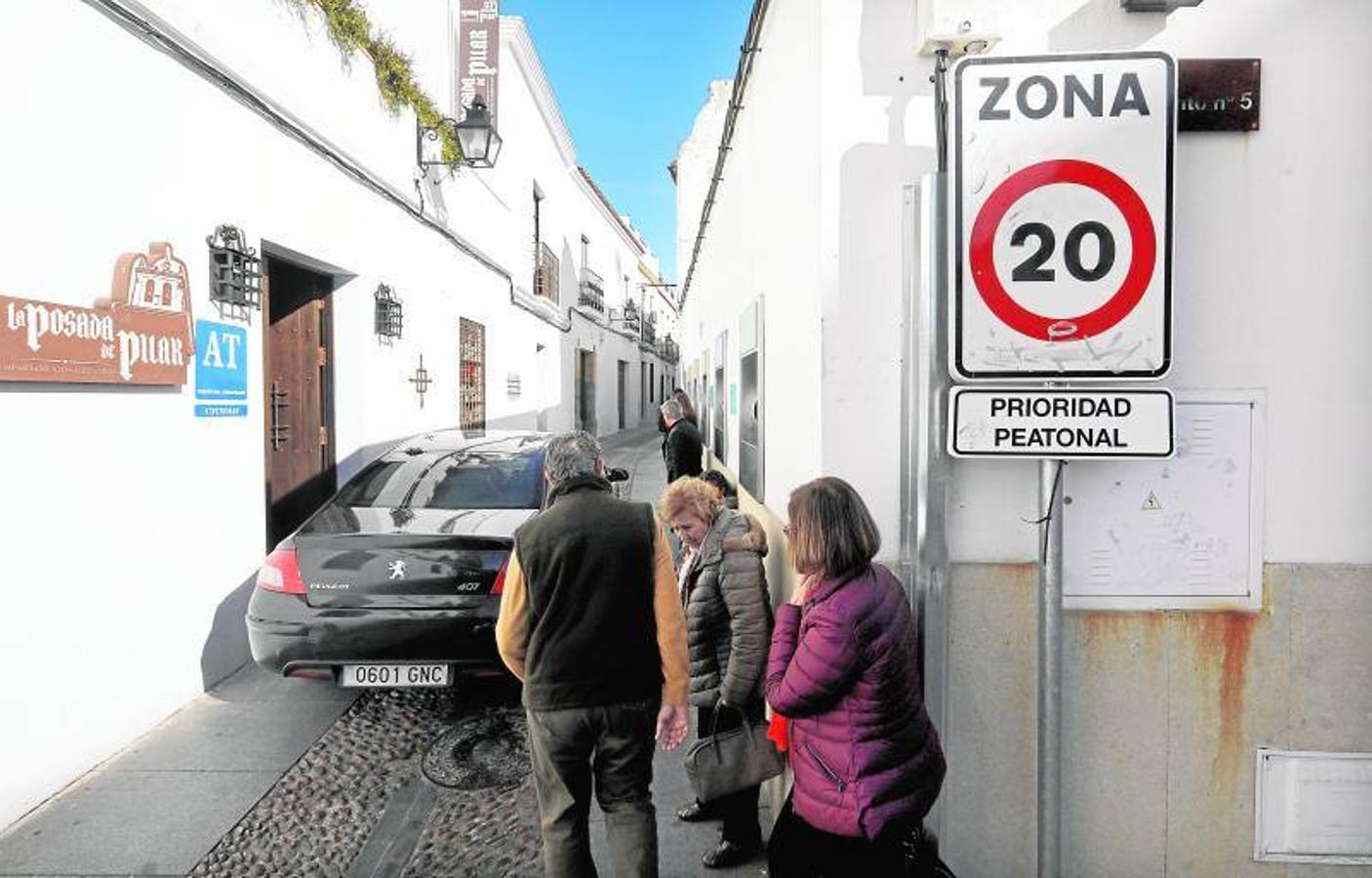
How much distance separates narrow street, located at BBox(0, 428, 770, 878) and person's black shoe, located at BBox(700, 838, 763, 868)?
0.03 metres

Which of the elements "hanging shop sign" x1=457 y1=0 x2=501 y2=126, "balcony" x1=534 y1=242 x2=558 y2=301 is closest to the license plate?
"hanging shop sign" x1=457 y1=0 x2=501 y2=126

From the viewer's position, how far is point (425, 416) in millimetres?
9227

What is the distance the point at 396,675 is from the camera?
409cm

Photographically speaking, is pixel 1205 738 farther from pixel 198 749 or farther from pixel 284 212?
pixel 284 212

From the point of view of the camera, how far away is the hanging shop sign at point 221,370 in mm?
4852

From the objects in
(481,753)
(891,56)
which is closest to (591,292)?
(481,753)

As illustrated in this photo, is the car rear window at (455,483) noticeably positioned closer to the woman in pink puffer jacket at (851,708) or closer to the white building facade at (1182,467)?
the white building facade at (1182,467)

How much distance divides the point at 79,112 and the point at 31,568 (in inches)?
86.0

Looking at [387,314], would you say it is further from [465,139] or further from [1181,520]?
[1181,520]

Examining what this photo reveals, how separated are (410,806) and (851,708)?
92.4 inches

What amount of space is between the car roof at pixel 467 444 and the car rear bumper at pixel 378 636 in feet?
4.61

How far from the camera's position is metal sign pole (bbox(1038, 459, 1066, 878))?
249 centimetres

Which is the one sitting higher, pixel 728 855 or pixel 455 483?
pixel 455 483

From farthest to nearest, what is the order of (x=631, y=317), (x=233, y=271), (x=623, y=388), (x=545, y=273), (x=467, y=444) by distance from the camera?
(x=631, y=317), (x=623, y=388), (x=545, y=273), (x=467, y=444), (x=233, y=271)
